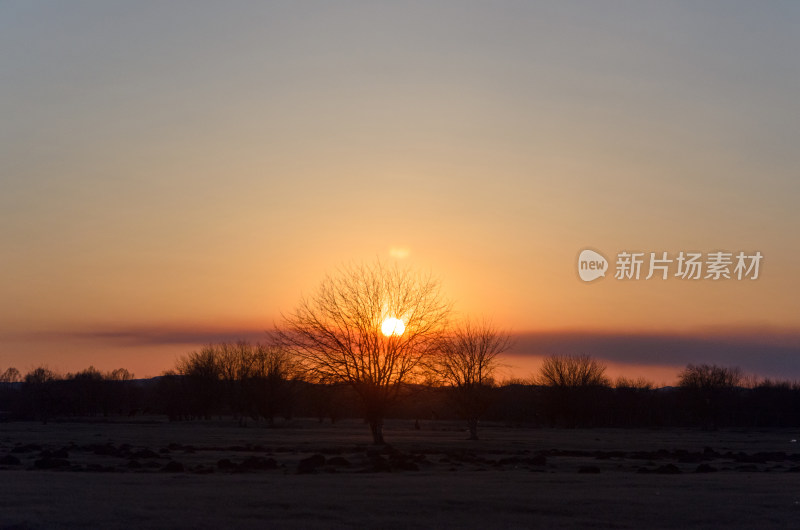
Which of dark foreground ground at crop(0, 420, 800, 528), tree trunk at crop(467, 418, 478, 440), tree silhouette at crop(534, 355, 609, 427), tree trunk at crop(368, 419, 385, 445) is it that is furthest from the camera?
tree silhouette at crop(534, 355, 609, 427)

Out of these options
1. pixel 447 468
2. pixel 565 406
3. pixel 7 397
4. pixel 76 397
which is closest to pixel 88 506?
pixel 447 468

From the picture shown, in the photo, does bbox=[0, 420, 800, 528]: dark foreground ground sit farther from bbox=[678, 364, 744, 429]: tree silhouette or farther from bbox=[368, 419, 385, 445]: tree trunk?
bbox=[678, 364, 744, 429]: tree silhouette

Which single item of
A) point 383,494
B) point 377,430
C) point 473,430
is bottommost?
point 473,430

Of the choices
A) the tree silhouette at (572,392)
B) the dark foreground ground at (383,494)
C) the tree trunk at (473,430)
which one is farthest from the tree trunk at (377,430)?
→ the tree silhouette at (572,392)

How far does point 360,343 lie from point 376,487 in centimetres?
2863

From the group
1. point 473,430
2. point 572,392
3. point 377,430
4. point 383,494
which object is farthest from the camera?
point 572,392

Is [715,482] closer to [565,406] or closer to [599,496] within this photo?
[599,496]

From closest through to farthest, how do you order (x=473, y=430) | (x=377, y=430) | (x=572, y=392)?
(x=377, y=430)
(x=473, y=430)
(x=572, y=392)

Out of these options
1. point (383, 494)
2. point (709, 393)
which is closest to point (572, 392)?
point (709, 393)

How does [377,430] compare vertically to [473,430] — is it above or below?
above

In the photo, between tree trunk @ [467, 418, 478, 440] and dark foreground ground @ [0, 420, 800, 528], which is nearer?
dark foreground ground @ [0, 420, 800, 528]

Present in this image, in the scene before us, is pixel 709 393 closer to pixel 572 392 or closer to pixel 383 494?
pixel 572 392

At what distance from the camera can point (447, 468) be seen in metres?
31.2

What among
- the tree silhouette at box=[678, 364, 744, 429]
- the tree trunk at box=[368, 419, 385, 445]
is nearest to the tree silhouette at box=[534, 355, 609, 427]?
the tree silhouette at box=[678, 364, 744, 429]
